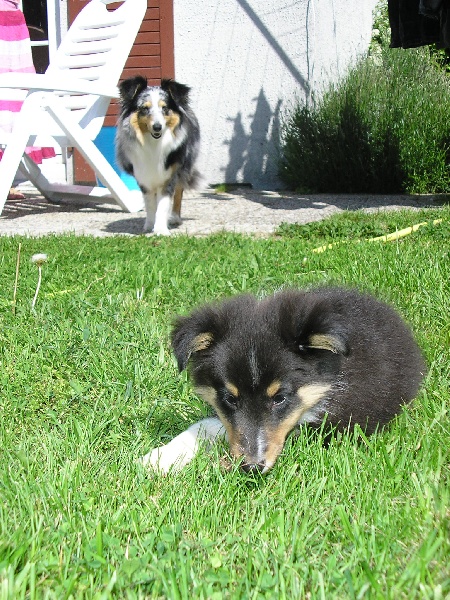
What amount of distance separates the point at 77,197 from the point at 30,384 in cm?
778

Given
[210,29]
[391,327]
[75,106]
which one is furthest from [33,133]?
[391,327]

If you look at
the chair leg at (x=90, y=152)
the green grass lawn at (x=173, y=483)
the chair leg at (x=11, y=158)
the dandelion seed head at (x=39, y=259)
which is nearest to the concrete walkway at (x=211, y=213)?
the chair leg at (x=90, y=152)

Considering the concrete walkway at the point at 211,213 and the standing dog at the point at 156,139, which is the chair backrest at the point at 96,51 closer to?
the standing dog at the point at 156,139

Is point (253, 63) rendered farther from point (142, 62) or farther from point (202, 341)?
point (202, 341)

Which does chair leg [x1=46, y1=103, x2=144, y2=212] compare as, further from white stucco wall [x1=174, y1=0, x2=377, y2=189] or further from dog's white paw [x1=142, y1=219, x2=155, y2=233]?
white stucco wall [x1=174, y1=0, x2=377, y2=189]

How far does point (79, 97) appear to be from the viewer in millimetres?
9734

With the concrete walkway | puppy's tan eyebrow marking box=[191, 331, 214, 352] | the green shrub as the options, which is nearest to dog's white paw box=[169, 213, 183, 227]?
the concrete walkway

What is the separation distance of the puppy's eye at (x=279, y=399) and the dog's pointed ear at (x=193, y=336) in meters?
0.32

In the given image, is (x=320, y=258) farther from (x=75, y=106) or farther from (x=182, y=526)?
(x=75, y=106)

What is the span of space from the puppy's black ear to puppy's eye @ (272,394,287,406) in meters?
6.70

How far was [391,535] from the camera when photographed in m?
1.93

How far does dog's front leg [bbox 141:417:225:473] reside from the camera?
2.58m

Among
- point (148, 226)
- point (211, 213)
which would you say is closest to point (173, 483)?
point (148, 226)

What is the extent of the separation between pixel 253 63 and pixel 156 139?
4174mm
